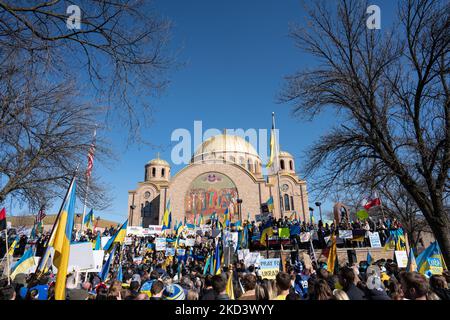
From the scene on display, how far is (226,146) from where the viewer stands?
5591 cm

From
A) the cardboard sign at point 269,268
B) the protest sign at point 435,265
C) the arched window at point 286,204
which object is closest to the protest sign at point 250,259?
the cardboard sign at point 269,268

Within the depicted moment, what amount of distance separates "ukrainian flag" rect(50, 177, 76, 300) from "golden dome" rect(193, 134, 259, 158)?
4985cm

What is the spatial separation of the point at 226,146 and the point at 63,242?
51.6 m

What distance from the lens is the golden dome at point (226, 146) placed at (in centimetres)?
5556

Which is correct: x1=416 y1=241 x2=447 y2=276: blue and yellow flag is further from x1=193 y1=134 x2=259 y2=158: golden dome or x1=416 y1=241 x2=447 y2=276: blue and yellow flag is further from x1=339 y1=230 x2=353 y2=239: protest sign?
x1=193 y1=134 x2=259 y2=158: golden dome

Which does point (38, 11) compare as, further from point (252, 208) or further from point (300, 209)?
point (300, 209)

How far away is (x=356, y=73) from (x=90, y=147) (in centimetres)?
1029

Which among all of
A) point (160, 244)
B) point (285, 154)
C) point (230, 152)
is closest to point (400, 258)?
point (160, 244)

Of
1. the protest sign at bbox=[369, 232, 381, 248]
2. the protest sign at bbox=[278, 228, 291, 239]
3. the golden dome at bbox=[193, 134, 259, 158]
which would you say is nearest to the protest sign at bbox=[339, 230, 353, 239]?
the protest sign at bbox=[369, 232, 381, 248]

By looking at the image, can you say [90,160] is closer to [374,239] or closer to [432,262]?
[432,262]

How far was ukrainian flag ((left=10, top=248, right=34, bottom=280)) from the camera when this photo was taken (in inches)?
371

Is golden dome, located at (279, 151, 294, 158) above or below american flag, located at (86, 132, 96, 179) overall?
above
